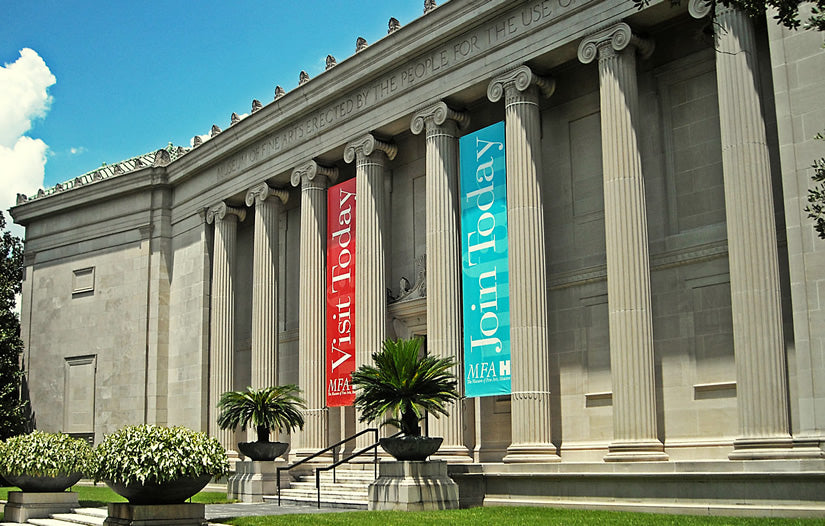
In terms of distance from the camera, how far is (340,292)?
28.9 metres

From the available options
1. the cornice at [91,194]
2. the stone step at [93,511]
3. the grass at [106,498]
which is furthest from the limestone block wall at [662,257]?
the cornice at [91,194]

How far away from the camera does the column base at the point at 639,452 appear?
19328 mm

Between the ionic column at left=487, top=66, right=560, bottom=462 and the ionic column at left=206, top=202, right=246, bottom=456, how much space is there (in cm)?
1395

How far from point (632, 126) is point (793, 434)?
298 inches

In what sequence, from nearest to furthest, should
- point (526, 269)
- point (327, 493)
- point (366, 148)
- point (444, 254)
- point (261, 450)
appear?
point (526, 269), point (327, 493), point (444, 254), point (261, 450), point (366, 148)

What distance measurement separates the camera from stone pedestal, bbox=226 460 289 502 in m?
25.1

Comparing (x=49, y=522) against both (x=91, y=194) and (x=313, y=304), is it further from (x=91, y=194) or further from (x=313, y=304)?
(x=91, y=194)

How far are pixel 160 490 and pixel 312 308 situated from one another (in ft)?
48.5

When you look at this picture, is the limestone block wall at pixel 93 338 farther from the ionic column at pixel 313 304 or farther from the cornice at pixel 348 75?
the ionic column at pixel 313 304

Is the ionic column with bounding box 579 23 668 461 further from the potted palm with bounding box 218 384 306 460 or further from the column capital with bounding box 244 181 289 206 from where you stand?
the column capital with bounding box 244 181 289 206

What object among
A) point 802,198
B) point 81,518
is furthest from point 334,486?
point 802,198

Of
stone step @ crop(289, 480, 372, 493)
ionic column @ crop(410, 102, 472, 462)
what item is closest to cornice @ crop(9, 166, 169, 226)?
ionic column @ crop(410, 102, 472, 462)

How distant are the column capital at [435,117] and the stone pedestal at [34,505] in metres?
13.2

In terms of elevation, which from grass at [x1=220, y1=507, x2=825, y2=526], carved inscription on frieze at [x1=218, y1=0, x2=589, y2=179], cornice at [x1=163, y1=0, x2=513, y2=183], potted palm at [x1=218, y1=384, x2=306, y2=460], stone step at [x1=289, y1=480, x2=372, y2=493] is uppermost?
cornice at [x1=163, y1=0, x2=513, y2=183]
